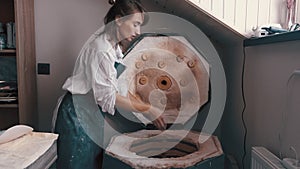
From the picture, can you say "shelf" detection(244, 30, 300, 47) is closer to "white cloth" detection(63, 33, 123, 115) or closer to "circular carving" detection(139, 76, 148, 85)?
"circular carving" detection(139, 76, 148, 85)

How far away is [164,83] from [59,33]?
1022 mm

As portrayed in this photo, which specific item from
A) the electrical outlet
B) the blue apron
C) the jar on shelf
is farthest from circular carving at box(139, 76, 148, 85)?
the jar on shelf

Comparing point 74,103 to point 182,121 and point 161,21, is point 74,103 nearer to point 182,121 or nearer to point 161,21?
point 182,121

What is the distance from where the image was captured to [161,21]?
2260mm

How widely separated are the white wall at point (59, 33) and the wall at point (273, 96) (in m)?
1.29

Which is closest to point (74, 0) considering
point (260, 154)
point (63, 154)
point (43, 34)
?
point (43, 34)

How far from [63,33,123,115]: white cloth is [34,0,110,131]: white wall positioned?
710 millimetres

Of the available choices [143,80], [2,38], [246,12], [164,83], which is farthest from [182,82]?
[2,38]

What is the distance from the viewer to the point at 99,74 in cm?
147

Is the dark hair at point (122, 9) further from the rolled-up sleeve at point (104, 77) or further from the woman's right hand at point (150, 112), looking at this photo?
the woman's right hand at point (150, 112)

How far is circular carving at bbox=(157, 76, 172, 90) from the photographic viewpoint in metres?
1.88

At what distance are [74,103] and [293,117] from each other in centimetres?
113

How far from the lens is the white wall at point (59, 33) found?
2.20 metres

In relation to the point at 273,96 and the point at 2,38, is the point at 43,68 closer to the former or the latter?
the point at 2,38
